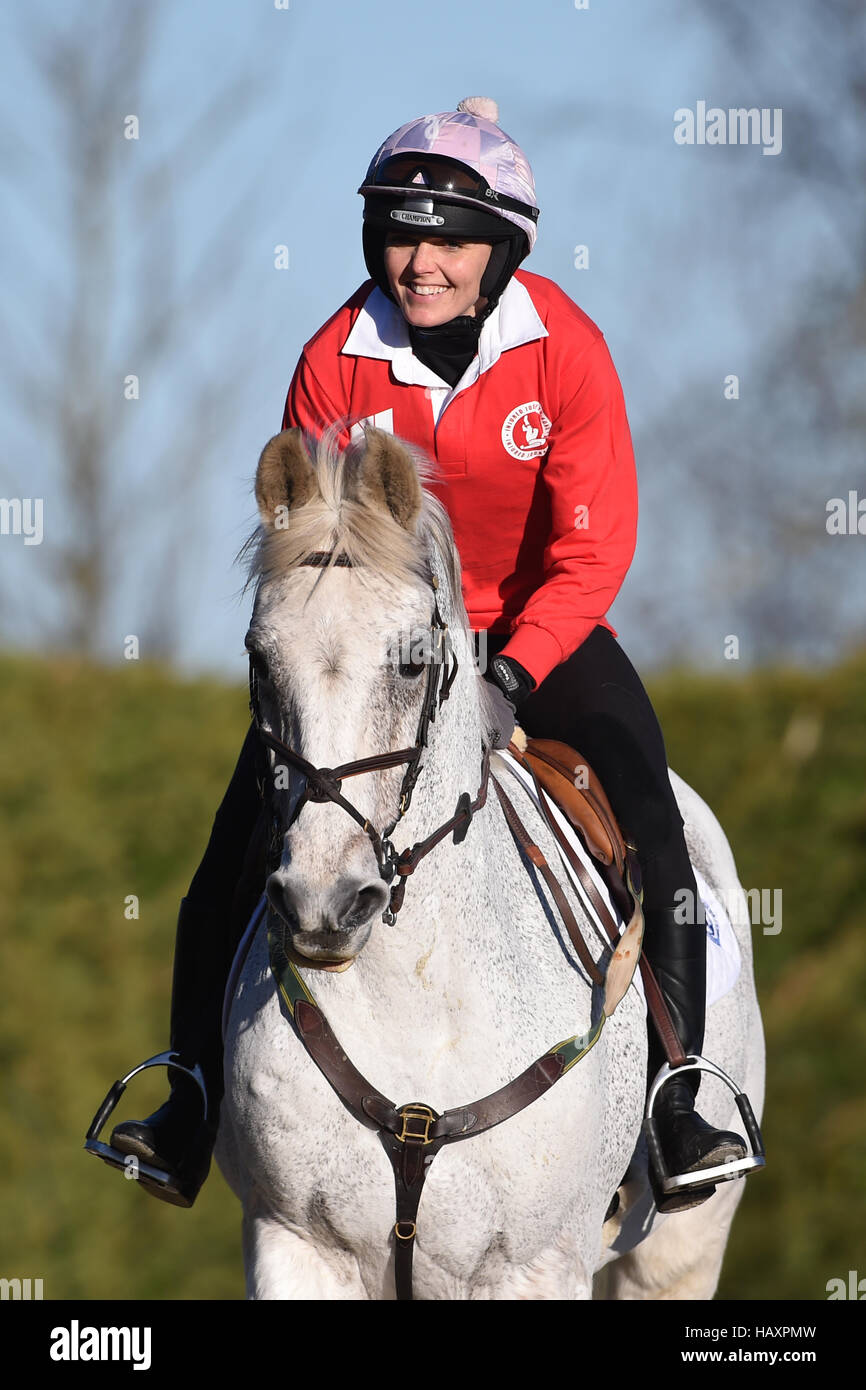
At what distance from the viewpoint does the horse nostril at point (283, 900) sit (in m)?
3.83

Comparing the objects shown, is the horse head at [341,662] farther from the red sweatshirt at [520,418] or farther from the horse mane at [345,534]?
the red sweatshirt at [520,418]

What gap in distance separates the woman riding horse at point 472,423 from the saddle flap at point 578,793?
26 centimetres

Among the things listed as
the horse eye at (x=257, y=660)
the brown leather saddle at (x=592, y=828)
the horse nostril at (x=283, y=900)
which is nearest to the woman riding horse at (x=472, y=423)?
the brown leather saddle at (x=592, y=828)

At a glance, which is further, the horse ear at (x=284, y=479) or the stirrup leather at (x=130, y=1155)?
the stirrup leather at (x=130, y=1155)

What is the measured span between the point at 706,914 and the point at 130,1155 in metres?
2.29

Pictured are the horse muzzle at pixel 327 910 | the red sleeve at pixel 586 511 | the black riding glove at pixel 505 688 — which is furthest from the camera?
the red sleeve at pixel 586 511

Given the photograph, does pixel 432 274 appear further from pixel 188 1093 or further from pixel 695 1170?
pixel 695 1170

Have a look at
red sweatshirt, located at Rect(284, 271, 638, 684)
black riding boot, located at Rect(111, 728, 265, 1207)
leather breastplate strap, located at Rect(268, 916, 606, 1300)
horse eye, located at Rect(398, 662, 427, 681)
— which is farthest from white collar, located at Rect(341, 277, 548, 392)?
leather breastplate strap, located at Rect(268, 916, 606, 1300)

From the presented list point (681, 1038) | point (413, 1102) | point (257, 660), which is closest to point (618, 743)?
point (681, 1038)

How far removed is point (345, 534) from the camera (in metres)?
4.18

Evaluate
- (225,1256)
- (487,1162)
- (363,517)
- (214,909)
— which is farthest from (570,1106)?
(225,1256)

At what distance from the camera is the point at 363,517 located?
4.20m
